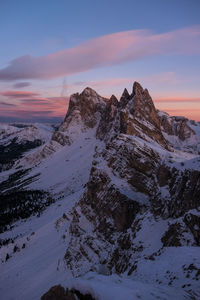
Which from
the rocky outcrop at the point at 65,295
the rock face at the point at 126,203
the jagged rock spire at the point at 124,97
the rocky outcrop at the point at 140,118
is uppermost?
the jagged rock spire at the point at 124,97

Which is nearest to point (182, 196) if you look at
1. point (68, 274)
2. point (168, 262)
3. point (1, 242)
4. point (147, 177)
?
point (147, 177)

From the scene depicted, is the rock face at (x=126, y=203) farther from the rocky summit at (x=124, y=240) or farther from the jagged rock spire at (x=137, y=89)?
Result: the jagged rock spire at (x=137, y=89)

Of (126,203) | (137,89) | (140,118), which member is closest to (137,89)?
(137,89)

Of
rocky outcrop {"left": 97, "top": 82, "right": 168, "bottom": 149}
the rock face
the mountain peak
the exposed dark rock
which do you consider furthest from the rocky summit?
the mountain peak

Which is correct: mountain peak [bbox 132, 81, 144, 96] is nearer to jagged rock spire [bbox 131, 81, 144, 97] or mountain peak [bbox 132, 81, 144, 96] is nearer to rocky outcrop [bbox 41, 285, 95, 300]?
jagged rock spire [bbox 131, 81, 144, 97]

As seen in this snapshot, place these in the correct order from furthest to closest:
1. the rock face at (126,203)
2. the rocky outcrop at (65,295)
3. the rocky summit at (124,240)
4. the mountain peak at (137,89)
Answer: the mountain peak at (137,89) → the rock face at (126,203) → the rocky summit at (124,240) → the rocky outcrop at (65,295)

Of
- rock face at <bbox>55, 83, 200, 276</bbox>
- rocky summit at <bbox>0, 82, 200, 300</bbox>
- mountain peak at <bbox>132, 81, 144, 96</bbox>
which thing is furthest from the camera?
mountain peak at <bbox>132, 81, 144, 96</bbox>

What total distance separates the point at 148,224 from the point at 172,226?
808cm

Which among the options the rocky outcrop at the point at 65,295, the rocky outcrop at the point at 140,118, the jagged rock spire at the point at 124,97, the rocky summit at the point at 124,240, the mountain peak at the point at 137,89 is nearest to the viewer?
the rocky outcrop at the point at 65,295

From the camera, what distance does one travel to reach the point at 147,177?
1981 inches

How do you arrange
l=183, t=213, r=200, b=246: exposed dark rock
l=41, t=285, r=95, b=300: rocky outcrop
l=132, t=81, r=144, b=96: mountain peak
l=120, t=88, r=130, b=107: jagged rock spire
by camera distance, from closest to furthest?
l=41, t=285, r=95, b=300: rocky outcrop, l=183, t=213, r=200, b=246: exposed dark rock, l=132, t=81, r=144, b=96: mountain peak, l=120, t=88, r=130, b=107: jagged rock spire

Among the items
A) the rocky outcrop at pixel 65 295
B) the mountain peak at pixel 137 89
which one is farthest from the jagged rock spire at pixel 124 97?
the rocky outcrop at pixel 65 295

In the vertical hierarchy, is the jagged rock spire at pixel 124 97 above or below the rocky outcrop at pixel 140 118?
above

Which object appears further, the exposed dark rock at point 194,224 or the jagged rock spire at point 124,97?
the jagged rock spire at point 124,97
